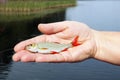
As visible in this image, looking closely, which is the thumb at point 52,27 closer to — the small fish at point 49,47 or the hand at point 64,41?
the hand at point 64,41

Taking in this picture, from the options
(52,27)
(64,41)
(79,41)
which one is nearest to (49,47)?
(52,27)

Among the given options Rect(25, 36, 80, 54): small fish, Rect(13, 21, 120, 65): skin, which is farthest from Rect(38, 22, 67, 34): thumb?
Rect(25, 36, 80, 54): small fish

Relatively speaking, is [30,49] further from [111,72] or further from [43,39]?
[111,72]

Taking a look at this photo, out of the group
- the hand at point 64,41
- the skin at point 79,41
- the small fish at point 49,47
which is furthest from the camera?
the small fish at point 49,47

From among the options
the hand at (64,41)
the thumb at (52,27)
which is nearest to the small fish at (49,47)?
the hand at (64,41)

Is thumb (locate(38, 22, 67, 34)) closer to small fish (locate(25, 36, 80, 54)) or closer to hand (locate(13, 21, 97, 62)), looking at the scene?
hand (locate(13, 21, 97, 62))

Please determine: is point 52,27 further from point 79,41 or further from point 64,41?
point 79,41

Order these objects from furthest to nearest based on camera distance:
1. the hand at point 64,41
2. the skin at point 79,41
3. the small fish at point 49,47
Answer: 1. the small fish at point 49,47
2. the skin at point 79,41
3. the hand at point 64,41
